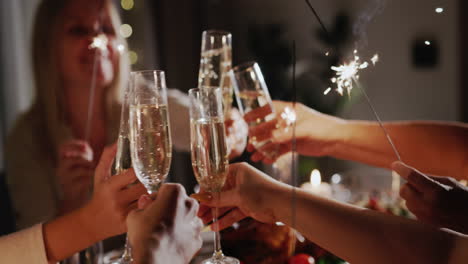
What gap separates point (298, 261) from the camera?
3.41ft

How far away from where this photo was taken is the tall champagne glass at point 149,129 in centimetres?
95

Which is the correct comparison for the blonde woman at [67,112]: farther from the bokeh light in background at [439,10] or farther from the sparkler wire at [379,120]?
the bokeh light in background at [439,10]

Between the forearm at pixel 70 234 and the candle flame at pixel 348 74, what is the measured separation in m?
0.63

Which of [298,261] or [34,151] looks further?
[34,151]

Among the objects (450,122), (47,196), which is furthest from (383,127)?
(47,196)

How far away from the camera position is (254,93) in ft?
3.87

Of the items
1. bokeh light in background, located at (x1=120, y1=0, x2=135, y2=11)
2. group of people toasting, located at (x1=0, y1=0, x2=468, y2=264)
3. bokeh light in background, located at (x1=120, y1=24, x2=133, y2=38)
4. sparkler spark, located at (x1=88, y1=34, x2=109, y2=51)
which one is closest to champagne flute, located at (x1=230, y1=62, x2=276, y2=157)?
group of people toasting, located at (x1=0, y1=0, x2=468, y2=264)

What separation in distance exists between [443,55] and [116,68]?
1.31 meters

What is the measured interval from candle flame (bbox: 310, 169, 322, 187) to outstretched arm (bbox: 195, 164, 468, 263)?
8cm

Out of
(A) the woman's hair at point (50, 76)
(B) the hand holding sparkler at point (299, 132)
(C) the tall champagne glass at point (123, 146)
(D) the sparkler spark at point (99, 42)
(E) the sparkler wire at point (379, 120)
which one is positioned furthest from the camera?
(A) the woman's hair at point (50, 76)

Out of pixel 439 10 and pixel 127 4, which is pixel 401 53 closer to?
pixel 439 10

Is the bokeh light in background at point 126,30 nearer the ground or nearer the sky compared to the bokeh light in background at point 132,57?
nearer the sky

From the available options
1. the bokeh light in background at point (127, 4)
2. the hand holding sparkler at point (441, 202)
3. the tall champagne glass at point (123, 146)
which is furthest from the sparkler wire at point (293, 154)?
the bokeh light in background at point (127, 4)

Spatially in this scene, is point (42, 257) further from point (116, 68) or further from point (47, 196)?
point (47, 196)
